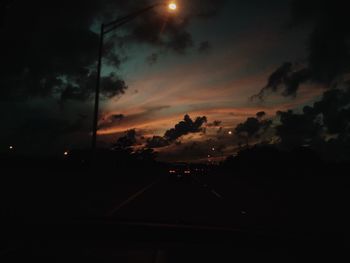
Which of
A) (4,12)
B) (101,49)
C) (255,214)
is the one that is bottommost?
(255,214)

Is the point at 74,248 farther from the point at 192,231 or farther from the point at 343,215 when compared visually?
the point at 343,215

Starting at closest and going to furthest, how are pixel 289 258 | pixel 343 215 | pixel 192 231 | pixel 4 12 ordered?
pixel 289 258, pixel 192 231, pixel 4 12, pixel 343 215

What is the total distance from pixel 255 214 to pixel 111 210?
5.23 meters

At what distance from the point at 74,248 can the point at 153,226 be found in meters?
1.42

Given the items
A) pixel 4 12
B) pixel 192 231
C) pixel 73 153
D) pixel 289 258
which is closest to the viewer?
pixel 289 258

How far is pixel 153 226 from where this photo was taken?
27.3ft

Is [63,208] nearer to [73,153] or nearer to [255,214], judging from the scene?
[255,214]

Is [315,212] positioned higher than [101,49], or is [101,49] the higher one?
[101,49]

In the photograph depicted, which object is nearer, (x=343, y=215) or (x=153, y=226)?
(x=153, y=226)

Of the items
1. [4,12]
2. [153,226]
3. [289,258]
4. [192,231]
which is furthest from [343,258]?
[4,12]

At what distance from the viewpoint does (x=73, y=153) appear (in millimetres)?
168375

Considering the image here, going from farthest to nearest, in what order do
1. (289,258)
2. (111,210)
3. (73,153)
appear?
1. (73,153)
2. (111,210)
3. (289,258)

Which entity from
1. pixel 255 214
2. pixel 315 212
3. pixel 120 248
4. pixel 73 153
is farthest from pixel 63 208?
pixel 73 153

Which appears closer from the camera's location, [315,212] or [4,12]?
[4,12]
